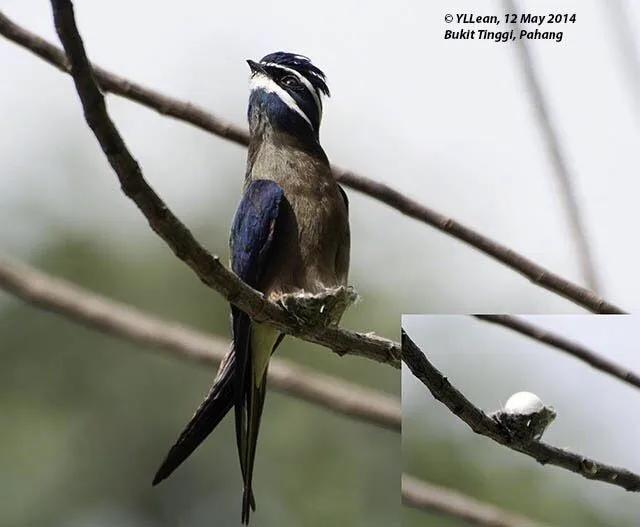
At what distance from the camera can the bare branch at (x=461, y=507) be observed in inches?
87.8

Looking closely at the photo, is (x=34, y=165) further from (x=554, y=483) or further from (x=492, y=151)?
(x=554, y=483)

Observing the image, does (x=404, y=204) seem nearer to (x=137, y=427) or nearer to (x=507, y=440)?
(x=507, y=440)

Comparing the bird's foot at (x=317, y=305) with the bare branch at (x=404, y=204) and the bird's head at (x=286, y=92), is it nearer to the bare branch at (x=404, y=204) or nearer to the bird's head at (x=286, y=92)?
the bare branch at (x=404, y=204)

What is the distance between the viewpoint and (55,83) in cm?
228

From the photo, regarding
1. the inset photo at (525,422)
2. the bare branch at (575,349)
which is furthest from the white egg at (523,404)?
the bare branch at (575,349)

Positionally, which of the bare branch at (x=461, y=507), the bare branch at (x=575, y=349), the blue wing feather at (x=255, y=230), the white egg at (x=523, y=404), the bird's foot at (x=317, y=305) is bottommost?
the bare branch at (x=461, y=507)

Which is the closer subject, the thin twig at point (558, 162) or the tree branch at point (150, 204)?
the tree branch at point (150, 204)

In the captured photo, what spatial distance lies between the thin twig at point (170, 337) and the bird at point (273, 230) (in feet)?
0.20

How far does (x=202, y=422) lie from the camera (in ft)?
7.51

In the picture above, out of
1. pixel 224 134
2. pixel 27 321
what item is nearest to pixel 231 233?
pixel 224 134

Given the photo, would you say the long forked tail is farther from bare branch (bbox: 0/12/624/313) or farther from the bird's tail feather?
bare branch (bbox: 0/12/624/313)

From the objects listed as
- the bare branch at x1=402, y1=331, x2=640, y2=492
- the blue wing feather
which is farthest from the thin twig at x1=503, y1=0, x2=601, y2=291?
the blue wing feather

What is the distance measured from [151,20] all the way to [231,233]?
0.56 m

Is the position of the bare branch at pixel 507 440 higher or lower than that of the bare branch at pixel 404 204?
lower
